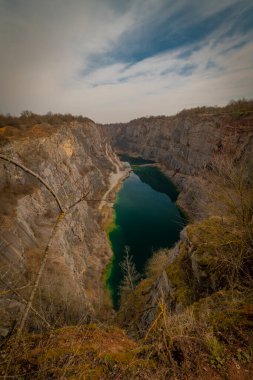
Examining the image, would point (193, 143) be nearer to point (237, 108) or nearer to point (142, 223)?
point (237, 108)

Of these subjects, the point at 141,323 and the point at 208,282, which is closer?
the point at 208,282

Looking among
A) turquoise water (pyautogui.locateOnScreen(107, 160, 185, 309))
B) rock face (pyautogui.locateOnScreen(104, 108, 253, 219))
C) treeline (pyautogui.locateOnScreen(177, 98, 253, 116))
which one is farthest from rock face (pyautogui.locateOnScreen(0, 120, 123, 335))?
treeline (pyautogui.locateOnScreen(177, 98, 253, 116))

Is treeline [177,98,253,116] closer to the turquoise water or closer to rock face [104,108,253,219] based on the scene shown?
rock face [104,108,253,219]

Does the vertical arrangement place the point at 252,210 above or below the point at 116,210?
above

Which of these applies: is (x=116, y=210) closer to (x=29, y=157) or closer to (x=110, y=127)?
(x=29, y=157)

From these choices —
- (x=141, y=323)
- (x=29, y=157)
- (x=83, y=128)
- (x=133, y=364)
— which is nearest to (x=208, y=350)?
(x=133, y=364)

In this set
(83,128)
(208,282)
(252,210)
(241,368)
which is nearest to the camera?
(241,368)
